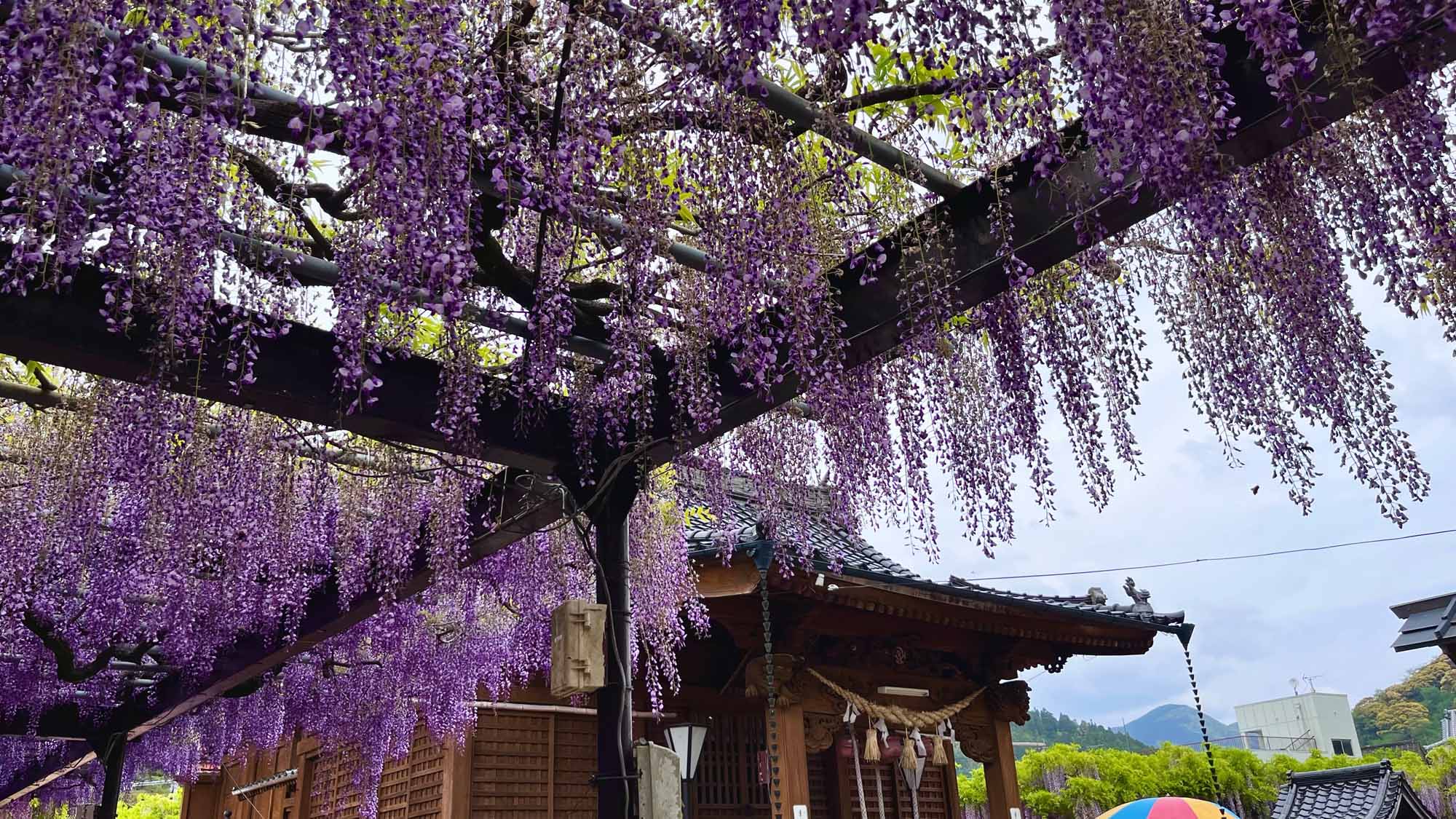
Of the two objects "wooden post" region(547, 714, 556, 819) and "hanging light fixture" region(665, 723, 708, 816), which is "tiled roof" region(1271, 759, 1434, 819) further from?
"wooden post" region(547, 714, 556, 819)

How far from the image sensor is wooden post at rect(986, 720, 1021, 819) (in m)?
7.80

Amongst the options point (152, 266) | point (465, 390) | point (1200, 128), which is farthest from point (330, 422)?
point (1200, 128)

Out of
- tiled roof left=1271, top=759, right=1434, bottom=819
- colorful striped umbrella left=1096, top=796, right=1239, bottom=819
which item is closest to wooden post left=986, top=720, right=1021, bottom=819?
colorful striped umbrella left=1096, top=796, right=1239, bottom=819

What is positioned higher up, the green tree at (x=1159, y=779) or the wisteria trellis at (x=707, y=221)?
the wisteria trellis at (x=707, y=221)

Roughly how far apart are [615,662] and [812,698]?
353 cm

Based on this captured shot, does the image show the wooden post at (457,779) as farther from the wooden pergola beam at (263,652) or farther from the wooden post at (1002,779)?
the wooden post at (1002,779)

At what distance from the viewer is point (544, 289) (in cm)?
299

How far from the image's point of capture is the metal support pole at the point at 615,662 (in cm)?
334

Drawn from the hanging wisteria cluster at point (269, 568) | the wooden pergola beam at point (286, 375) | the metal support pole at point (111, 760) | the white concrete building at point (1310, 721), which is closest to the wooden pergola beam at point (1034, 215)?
the wooden pergola beam at point (286, 375)

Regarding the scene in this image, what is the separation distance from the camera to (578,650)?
341 cm

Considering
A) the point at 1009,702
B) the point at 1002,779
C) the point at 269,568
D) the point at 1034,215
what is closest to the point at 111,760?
the point at 269,568

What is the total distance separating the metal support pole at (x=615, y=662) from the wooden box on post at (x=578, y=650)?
75 mm

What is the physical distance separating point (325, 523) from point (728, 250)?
11.6ft

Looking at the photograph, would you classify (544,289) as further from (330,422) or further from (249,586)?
(249,586)
